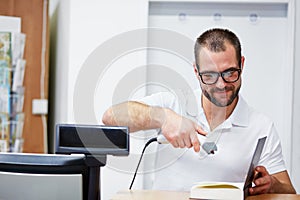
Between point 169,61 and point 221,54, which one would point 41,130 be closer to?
point 169,61

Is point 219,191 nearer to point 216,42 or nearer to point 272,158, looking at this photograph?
point 272,158

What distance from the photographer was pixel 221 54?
185 centimetres

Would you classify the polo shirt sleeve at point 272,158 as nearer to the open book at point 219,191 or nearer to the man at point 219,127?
the man at point 219,127

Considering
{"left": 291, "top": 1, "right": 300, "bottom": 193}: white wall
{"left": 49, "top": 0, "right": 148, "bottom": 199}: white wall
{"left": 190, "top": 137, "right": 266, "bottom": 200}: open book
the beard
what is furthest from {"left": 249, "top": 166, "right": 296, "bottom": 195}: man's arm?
{"left": 49, "top": 0, "right": 148, "bottom": 199}: white wall

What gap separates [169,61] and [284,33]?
2.45ft

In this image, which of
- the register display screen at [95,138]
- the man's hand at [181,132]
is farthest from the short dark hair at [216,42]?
the register display screen at [95,138]

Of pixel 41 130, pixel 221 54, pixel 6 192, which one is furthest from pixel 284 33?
pixel 6 192

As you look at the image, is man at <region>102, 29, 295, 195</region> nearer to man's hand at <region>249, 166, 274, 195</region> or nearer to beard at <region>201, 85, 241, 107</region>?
beard at <region>201, 85, 241, 107</region>

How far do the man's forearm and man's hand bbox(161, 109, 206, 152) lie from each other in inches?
4.0

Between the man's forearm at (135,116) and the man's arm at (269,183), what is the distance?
37cm

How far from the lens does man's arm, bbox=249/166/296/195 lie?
1.52 m

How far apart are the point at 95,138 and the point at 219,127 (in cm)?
93

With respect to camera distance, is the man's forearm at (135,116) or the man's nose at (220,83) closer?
the man's forearm at (135,116)

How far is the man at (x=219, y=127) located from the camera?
183cm
